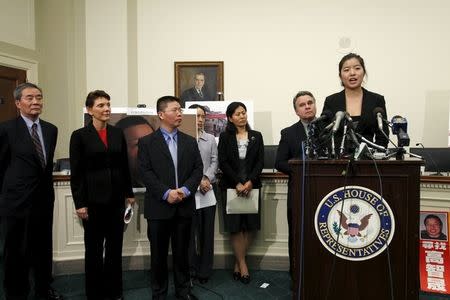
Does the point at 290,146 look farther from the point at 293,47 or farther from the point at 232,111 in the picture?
the point at 293,47

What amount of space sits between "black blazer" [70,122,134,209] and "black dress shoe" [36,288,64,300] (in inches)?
29.3

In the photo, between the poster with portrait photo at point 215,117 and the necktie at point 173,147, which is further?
the poster with portrait photo at point 215,117

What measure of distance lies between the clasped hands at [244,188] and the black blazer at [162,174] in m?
0.47

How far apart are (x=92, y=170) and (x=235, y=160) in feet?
3.70

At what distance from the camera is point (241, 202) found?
278 centimetres

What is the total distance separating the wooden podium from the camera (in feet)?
4.85

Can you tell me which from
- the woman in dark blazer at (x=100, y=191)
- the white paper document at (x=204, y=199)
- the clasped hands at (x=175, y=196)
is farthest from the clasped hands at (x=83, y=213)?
the white paper document at (x=204, y=199)

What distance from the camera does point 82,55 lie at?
4805mm

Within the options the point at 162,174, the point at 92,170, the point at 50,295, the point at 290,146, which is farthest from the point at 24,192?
the point at 290,146

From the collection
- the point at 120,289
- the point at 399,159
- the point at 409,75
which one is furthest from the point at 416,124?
the point at 120,289

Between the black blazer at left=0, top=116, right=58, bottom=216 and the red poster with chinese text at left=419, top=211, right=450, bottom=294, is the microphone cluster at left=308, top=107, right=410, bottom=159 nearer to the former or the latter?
the red poster with chinese text at left=419, top=211, right=450, bottom=294

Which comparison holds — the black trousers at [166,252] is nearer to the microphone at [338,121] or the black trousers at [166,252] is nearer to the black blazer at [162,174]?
the black blazer at [162,174]

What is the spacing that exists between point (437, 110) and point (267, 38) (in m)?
2.61

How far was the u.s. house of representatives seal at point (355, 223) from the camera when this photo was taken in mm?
1488
